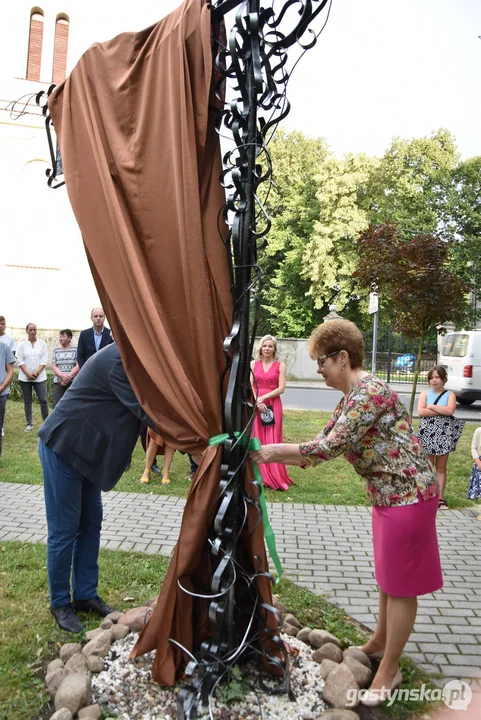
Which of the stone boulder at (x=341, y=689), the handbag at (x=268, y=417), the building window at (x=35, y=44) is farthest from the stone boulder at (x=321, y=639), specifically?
the building window at (x=35, y=44)

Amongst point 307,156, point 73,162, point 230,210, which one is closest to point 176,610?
point 230,210

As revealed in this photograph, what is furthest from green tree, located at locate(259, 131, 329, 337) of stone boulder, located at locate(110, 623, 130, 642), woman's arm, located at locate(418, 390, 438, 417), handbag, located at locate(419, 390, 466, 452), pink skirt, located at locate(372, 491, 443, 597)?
pink skirt, located at locate(372, 491, 443, 597)

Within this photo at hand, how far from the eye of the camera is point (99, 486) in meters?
3.71

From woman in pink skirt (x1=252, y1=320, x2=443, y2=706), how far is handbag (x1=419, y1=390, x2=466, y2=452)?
4097 millimetres

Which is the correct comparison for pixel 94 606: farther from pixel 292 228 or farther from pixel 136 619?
pixel 292 228

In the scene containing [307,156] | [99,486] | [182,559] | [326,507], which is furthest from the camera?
[307,156]

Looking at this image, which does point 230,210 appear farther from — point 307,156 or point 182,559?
point 307,156

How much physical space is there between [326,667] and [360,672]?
0.61ft

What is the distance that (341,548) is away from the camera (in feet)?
18.6

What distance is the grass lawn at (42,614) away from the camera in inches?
122

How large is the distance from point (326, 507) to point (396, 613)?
13.6 feet

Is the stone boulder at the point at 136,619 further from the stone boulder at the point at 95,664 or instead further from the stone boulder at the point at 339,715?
the stone boulder at the point at 339,715

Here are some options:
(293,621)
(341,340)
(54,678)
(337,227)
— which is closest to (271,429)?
(293,621)

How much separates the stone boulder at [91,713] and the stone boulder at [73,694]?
0.05 m
